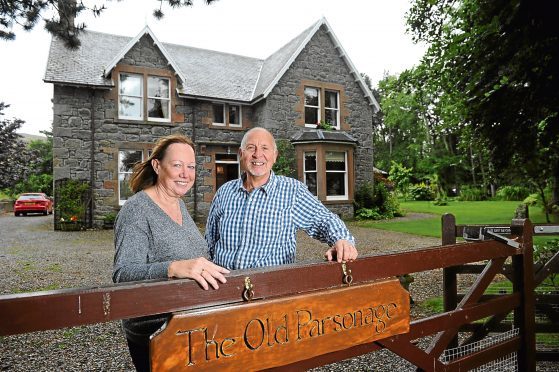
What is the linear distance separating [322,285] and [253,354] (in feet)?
1.36

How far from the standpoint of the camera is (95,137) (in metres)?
14.8

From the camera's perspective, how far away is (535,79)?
4316mm

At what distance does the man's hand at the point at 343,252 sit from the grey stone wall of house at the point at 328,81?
15.0 meters

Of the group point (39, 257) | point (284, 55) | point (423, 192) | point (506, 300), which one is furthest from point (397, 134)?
point (506, 300)

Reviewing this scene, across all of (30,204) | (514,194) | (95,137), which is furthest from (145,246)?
(514,194)

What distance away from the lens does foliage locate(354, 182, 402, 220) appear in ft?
58.3

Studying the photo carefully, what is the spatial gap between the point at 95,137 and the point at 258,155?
14026mm

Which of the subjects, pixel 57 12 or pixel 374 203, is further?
pixel 374 203

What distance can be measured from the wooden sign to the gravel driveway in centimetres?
56

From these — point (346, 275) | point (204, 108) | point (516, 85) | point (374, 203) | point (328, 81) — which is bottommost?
point (374, 203)

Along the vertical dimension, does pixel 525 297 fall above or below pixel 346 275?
below

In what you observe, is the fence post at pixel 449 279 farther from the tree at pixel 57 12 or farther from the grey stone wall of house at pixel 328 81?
the grey stone wall of house at pixel 328 81

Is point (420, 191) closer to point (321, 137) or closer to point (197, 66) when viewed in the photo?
point (321, 137)

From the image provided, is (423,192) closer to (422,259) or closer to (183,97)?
(183,97)
